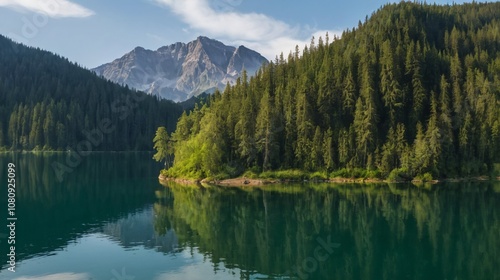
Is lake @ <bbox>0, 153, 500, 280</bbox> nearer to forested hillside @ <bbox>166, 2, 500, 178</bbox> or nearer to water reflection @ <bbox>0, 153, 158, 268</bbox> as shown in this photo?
water reflection @ <bbox>0, 153, 158, 268</bbox>

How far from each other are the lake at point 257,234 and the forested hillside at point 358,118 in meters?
21.5

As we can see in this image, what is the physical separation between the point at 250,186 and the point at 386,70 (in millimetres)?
58470

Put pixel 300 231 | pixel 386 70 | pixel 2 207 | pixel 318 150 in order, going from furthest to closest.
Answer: pixel 386 70 < pixel 318 150 < pixel 2 207 < pixel 300 231

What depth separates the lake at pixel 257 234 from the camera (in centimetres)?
4175

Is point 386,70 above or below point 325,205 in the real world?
above

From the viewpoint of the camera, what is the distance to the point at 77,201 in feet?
279

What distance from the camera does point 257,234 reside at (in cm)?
5631

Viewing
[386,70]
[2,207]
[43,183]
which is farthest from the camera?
[386,70]

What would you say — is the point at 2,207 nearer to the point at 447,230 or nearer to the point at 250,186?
the point at 250,186

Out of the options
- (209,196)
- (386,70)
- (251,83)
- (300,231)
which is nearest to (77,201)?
(209,196)

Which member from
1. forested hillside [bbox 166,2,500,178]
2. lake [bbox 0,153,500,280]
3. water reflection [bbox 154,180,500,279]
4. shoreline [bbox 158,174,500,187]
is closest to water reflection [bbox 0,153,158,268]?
lake [bbox 0,153,500,280]

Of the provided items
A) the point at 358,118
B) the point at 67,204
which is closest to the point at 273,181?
the point at 358,118

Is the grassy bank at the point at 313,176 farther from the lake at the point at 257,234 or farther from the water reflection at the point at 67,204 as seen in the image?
the water reflection at the point at 67,204

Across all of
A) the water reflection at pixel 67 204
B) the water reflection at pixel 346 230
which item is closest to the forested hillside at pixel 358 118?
the water reflection at pixel 67 204
